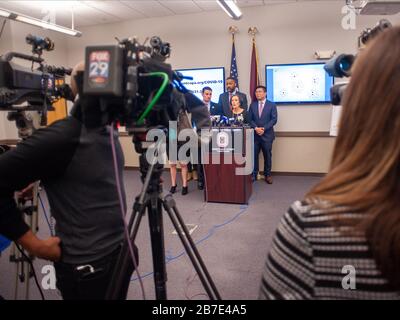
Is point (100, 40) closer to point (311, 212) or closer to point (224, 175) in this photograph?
point (224, 175)

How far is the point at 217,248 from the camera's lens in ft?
8.99

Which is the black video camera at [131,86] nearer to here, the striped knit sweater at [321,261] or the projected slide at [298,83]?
the striped knit sweater at [321,261]

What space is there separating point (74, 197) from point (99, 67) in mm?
428

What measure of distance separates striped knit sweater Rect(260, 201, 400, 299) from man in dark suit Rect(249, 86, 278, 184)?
443 centimetres

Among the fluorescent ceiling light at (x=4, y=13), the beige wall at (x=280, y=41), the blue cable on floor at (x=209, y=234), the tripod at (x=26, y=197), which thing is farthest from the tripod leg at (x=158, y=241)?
the beige wall at (x=280, y=41)

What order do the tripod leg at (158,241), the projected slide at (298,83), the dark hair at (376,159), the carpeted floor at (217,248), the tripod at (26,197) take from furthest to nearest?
the projected slide at (298,83) < the carpeted floor at (217,248) < the tripod at (26,197) < the tripod leg at (158,241) < the dark hair at (376,159)

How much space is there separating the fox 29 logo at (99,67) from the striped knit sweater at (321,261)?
0.59 m

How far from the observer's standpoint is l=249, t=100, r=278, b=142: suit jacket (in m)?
4.95

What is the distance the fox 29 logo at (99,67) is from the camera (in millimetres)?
844

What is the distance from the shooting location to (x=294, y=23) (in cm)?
500

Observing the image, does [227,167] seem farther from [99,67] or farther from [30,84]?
[99,67]

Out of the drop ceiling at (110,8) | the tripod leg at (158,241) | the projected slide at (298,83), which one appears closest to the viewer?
the tripod leg at (158,241)

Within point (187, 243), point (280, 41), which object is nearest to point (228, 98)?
point (280, 41)

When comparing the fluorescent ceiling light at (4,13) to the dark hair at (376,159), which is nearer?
the dark hair at (376,159)
